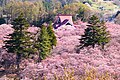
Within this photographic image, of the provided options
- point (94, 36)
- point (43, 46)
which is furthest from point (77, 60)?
point (94, 36)

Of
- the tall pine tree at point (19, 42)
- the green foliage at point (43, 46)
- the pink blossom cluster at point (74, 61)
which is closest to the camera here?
the pink blossom cluster at point (74, 61)

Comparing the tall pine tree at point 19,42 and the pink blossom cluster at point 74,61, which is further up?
the tall pine tree at point 19,42

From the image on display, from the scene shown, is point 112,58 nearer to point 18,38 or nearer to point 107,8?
point 18,38

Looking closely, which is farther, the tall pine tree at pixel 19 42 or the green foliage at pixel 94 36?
the green foliage at pixel 94 36

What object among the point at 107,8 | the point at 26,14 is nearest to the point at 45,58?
the point at 26,14

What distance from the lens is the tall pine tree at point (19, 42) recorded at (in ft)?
102

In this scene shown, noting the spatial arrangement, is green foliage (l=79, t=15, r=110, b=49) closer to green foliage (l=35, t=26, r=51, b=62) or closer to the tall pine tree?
green foliage (l=35, t=26, r=51, b=62)

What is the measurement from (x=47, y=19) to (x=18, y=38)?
36.7m

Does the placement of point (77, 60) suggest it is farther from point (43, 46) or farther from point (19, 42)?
point (19, 42)

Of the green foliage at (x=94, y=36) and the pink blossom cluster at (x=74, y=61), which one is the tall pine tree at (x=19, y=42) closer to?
the pink blossom cluster at (x=74, y=61)

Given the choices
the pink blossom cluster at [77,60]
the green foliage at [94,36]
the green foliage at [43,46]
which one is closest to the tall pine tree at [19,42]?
the green foliage at [43,46]

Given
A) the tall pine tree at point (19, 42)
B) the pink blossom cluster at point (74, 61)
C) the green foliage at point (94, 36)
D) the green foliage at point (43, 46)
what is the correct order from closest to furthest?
the pink blossom cluster at point (74, 61) → the tall pine tree at point (19, 42) → the green foliage at point (43, 46) → the green foliage at point (94, 36)

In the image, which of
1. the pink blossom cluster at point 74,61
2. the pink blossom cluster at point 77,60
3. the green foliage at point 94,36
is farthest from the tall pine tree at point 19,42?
the green foliage at point 94,36

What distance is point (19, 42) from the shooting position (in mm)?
31047
